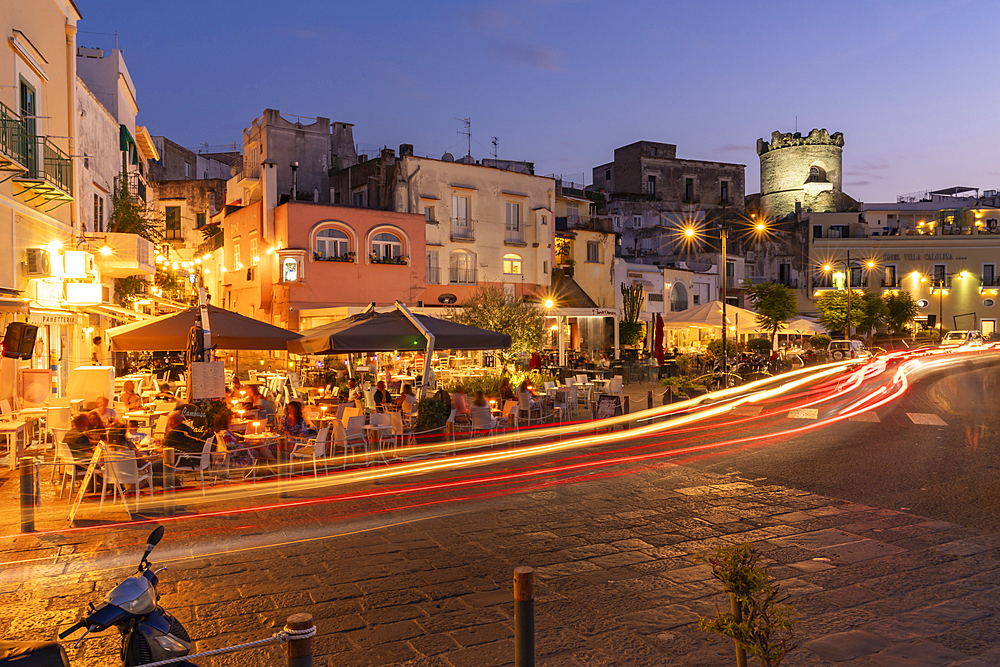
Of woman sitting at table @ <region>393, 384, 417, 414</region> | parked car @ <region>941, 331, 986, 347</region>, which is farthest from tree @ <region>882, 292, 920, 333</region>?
woman sitting at table @ <region>393, 384, 417, 414</region>

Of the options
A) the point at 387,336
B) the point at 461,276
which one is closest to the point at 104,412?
the point at 387,336

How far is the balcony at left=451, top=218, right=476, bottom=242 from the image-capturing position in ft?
107

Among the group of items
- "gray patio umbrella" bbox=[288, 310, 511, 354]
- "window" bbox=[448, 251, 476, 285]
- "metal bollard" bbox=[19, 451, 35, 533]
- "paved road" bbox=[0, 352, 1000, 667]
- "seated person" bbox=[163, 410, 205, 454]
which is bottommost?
"paved road" bbox=[0, 352, 1000, 667]

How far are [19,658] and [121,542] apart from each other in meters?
4.66

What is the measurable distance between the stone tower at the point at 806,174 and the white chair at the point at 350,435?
2465 inches

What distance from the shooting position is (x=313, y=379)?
22609 mm

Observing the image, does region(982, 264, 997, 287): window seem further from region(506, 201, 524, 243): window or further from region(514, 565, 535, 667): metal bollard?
region(514, 565, 535, 667): metal bollard

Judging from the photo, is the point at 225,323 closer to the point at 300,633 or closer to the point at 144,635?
the point at 144,635

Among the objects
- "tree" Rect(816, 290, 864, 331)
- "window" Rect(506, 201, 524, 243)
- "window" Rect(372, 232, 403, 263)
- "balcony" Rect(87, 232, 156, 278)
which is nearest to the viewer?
"balcony" Rect(87, 232, 156, 278)

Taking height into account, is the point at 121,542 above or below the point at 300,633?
below

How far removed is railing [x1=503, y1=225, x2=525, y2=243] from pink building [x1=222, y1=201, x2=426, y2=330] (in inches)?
218

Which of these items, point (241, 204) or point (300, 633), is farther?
point (241, 204)

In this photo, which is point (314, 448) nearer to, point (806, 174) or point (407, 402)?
point (407, 402)

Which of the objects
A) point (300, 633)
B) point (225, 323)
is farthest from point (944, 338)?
point (300, 633)
